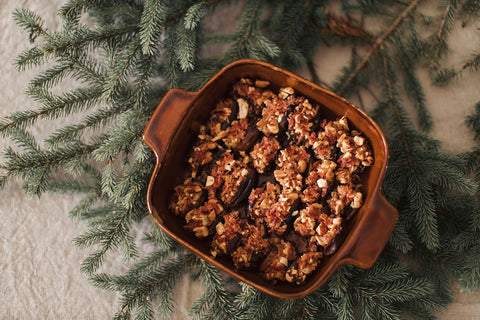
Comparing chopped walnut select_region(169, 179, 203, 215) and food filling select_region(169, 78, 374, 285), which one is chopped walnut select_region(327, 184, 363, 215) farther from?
chopped walnut select_region(169, 179, 203, 215)

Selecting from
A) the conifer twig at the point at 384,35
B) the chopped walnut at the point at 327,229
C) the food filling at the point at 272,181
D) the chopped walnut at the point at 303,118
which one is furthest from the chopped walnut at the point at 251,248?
the conifer twig at the point at 384,35

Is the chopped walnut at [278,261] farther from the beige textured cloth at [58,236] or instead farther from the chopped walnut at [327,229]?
the beige textured cloth at [58,236]

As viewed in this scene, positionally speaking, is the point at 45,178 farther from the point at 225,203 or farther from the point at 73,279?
the point at 225,203

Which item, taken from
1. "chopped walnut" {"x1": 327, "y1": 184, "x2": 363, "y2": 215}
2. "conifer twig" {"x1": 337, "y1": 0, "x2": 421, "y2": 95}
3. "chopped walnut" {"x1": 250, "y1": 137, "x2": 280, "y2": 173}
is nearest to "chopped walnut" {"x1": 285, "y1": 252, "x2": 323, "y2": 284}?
"chopped walnut" {"x1": 327, "y1": 184, "x2": 363, "y2": 215}

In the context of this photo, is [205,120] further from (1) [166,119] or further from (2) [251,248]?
(2) [251,248]

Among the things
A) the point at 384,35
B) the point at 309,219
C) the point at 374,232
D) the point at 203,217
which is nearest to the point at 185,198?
the point at 203,217

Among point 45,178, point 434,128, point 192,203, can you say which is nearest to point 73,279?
point 45,178
